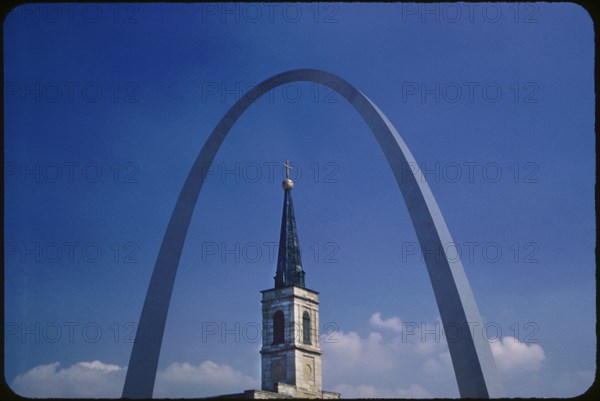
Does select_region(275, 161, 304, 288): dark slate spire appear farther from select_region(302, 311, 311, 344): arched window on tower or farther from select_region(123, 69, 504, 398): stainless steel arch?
select_region(123, 69, 504, 398): stainless steel arch

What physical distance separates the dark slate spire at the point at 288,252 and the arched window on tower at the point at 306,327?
8.29ft

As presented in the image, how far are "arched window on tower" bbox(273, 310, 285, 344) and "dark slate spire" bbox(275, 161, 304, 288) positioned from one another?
2.40 m

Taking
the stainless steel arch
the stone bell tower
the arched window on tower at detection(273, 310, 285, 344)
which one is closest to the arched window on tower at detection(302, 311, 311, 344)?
the stone bell tower

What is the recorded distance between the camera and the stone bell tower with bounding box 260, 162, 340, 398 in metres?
45.8

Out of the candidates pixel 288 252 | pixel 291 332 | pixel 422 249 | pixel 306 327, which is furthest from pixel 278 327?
pixel 422 249

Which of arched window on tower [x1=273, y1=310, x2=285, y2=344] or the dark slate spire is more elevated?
the dark slate spire

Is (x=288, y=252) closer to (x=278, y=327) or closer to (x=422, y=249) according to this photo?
(x=278, y=327)

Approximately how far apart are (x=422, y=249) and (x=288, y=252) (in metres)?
34.9

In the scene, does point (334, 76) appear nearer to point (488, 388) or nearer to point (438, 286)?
point (438, 286)

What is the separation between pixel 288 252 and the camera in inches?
1982

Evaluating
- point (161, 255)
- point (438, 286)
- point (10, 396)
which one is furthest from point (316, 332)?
point (10, 396)

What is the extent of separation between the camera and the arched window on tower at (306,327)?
47938mm

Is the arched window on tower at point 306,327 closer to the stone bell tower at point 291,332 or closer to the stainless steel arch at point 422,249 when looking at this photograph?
the stone bell tower at point 291,332

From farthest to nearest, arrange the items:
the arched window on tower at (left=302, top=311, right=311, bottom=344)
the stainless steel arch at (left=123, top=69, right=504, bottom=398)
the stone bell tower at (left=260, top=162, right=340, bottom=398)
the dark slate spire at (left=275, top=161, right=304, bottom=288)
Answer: the dark slate spire at (left=275, top=161, right=304, bottom=288)
the arched window on tower at (left=302, top=311, right=311, bottom=344)
the stone bell tower at (left=260, top=162, right=340, bottom=398)
the stainless steel arch at (left=123, top=69, right=504, bottom=398)
